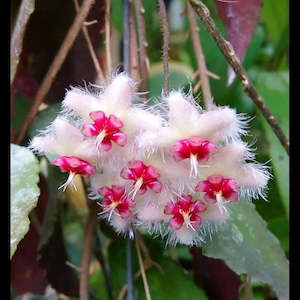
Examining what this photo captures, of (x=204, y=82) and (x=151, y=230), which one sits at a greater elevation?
(x=204, y=82)

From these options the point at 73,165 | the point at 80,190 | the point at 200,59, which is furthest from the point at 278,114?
the point at 73,165

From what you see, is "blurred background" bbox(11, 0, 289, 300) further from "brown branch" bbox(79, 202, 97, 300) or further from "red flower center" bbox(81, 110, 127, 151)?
"red flower center" bbox(81, 110, 127, 151)

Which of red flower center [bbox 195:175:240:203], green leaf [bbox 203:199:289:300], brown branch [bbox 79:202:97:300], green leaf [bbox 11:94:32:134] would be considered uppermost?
red flower center [bbox 195:175:240:203]

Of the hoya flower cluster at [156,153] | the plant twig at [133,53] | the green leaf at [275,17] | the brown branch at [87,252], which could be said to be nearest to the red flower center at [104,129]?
the hoya flower cluster at [156,153]

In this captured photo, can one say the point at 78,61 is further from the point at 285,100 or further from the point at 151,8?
the point at 285,100

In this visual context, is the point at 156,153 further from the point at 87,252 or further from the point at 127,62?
the point at 87,252

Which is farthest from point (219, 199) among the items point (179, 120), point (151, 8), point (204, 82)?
point (151, 8)

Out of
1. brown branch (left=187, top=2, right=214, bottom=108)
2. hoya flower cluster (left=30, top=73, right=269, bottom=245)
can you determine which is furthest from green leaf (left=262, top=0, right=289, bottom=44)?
hoya flower cluster (left=30, top=73, right=269, bottom=245)
